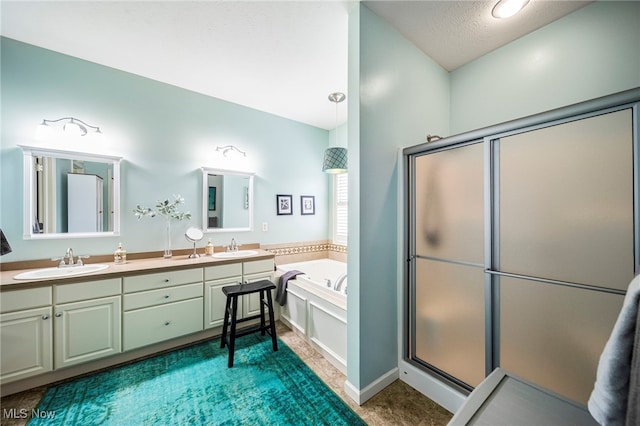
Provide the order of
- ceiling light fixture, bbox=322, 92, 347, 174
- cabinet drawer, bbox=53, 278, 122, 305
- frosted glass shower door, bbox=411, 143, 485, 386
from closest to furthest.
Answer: frosted glass shower door, bbox=411, 143, 485, 386
cabinet drawer, bbox=53, 278, 122, 305
ceiling light fixture, bbox=322, 92, 347, 174

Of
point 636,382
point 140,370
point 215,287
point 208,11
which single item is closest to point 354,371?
point 636,382

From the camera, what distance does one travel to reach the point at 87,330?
192 cm

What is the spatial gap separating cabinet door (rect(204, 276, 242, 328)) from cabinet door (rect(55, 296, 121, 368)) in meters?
0.70

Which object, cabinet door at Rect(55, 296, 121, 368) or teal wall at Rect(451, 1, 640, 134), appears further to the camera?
cabinet door at Rect(55, 296, 121, 368)

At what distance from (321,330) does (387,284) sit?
0.85 metres

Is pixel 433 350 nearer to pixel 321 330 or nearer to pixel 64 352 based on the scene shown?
pixel 321 330

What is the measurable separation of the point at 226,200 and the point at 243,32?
1877mm

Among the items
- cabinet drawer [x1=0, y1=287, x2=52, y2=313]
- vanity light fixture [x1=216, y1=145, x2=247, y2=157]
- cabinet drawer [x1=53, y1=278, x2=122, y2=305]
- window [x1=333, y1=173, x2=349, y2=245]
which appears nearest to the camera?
cabinet drawer [x1=0, y1=287, x2=52, y2=313]

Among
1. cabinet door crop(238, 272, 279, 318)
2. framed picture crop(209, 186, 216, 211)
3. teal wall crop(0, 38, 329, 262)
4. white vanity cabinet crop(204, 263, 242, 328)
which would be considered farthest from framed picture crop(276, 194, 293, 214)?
white vanity cabinet crop(204, 263, 242, 328)

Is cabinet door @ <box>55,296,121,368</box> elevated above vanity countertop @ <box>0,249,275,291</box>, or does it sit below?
below

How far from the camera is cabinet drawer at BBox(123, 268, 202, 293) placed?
2.09m

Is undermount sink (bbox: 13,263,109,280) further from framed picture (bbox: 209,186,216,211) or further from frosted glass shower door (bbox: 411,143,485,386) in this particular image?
frosted glass shower door (bbox: 411,143,485,386)

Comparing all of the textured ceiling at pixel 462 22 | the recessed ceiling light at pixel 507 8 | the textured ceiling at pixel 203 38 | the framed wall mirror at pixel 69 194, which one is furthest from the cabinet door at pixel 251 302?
the recessed ceiling light at pixel 507 8

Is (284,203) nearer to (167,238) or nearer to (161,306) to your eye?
(167,238)
